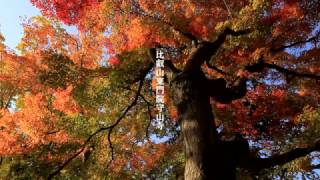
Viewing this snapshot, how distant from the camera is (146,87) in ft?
48.6

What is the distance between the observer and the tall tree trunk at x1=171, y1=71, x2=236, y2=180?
6.68 metres

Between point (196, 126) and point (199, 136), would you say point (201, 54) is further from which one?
point (199, 136)

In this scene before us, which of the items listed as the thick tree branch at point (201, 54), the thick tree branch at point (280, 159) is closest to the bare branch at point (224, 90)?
the thick tree branch at point (201, 54)

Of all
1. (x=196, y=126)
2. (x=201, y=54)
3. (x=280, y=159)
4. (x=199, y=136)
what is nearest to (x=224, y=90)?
(x=201, y=54)

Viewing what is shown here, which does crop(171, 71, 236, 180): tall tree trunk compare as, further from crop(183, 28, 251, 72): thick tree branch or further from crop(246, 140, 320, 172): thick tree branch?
crop(246, 140, 320, 172): thick tree branch

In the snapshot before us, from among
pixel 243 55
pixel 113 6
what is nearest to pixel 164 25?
pixel 113 6

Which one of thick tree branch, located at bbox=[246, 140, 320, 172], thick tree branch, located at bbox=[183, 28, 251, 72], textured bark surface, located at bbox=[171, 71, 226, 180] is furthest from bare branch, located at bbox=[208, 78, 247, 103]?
thick tree branch, located at bbox=[246, 140, 320, 172]

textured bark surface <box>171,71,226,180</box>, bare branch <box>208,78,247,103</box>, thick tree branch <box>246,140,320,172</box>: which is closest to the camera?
textured bark surface <box>171,71,226,180</box>

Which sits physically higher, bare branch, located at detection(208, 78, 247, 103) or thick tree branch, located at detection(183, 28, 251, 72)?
→ thick tree branch, located at detection(183, 28, 251, 72)

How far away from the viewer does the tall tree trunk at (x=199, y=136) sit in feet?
21.9

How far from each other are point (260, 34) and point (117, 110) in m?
5.74

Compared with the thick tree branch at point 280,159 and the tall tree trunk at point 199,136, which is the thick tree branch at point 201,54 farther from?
the thick tree branch at point 280,159

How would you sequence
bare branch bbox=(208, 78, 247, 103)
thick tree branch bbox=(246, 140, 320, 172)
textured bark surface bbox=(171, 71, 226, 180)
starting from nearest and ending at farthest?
textured bark surface bbox=(171, 71, 226, 180) → thick tree branch bbox=(246, 140, 320, 172) → bare branch bbox=(208, 78, 247, 103)

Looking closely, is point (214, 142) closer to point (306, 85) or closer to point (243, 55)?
point (243, 55)
